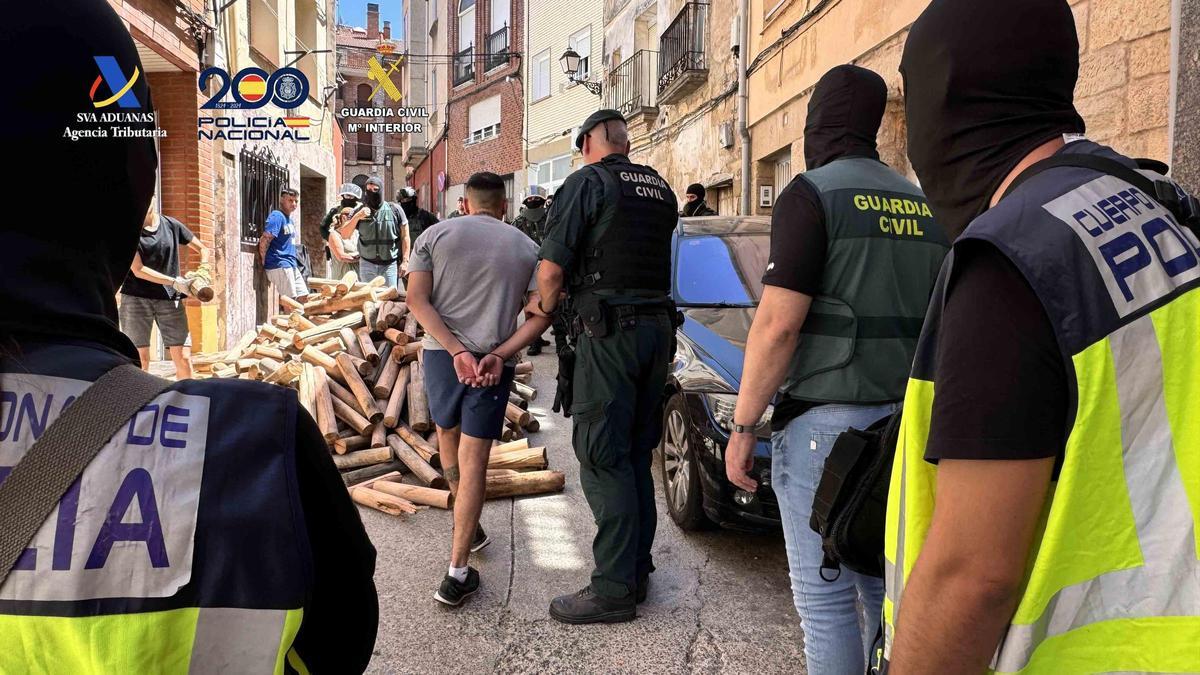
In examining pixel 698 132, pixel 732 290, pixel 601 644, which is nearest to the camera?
pixel 601 644

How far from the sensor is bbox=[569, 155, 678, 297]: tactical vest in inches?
131

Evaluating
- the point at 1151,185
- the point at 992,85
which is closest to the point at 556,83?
the point at 992,85

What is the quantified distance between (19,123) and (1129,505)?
1.35 meters

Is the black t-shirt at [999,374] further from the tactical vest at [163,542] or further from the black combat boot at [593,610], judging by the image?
the black combat boot at [593,610]

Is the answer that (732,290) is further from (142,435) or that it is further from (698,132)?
(698,132)

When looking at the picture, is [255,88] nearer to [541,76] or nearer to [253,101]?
[253,101]

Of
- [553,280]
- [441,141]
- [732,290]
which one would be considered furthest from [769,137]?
[441,141]

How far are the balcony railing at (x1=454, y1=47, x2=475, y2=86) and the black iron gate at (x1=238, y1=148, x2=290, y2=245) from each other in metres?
18.5

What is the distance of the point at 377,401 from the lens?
584cm

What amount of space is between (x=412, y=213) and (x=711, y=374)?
314 inches

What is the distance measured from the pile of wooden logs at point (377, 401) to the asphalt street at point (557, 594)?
0.20 metres

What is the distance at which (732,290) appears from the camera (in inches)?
202

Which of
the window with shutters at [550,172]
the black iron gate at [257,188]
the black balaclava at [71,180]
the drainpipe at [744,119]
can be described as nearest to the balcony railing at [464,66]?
the window with shutters at [550,172]

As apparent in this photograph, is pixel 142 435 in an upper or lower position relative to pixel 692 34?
lower
